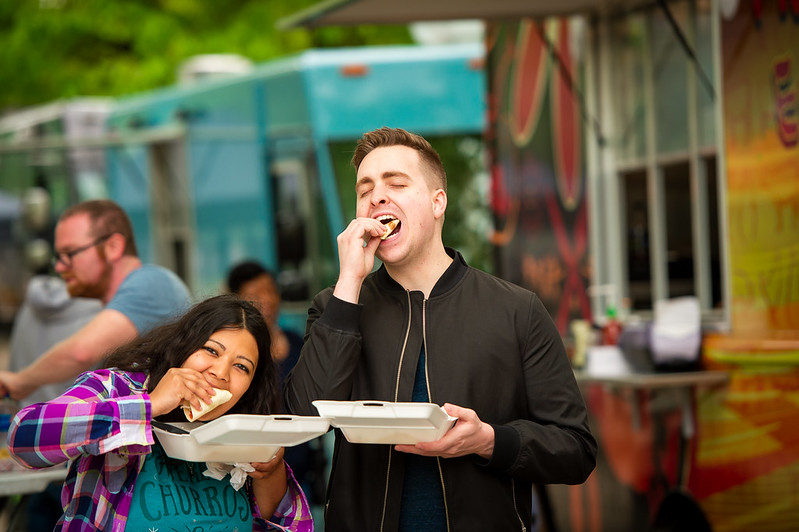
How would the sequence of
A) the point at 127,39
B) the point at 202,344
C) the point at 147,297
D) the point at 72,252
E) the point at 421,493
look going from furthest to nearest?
the point at 127,39
the point at 72,252
the point at 147,297
the point at 202,344
the point at 421,493

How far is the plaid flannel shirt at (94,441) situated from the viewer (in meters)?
2.93

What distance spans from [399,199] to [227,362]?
638mm

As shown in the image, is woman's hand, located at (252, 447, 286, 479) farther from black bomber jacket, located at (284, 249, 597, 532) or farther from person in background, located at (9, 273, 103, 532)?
person in background, located at (9, 273, 103, 532)

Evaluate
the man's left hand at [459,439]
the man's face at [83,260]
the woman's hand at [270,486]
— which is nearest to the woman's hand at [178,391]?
the woman's hand at [270,486]

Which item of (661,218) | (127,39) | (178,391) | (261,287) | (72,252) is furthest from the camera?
(127,39)

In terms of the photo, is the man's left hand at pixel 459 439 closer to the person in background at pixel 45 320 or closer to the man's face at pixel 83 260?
the man's face at pixel 83 260

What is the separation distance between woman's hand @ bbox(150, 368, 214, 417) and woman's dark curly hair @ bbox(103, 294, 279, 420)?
17cm

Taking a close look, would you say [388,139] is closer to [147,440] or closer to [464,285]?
[464,285]

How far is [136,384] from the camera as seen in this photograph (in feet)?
10.5

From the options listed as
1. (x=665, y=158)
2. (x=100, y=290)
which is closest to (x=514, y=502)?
(x=100, y=290)

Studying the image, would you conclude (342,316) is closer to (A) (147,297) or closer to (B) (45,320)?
(A) (147,297)

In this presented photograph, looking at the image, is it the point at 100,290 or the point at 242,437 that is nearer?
the point at 242,437

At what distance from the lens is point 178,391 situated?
119 inches

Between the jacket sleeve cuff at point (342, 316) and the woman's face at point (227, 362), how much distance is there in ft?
0.89
